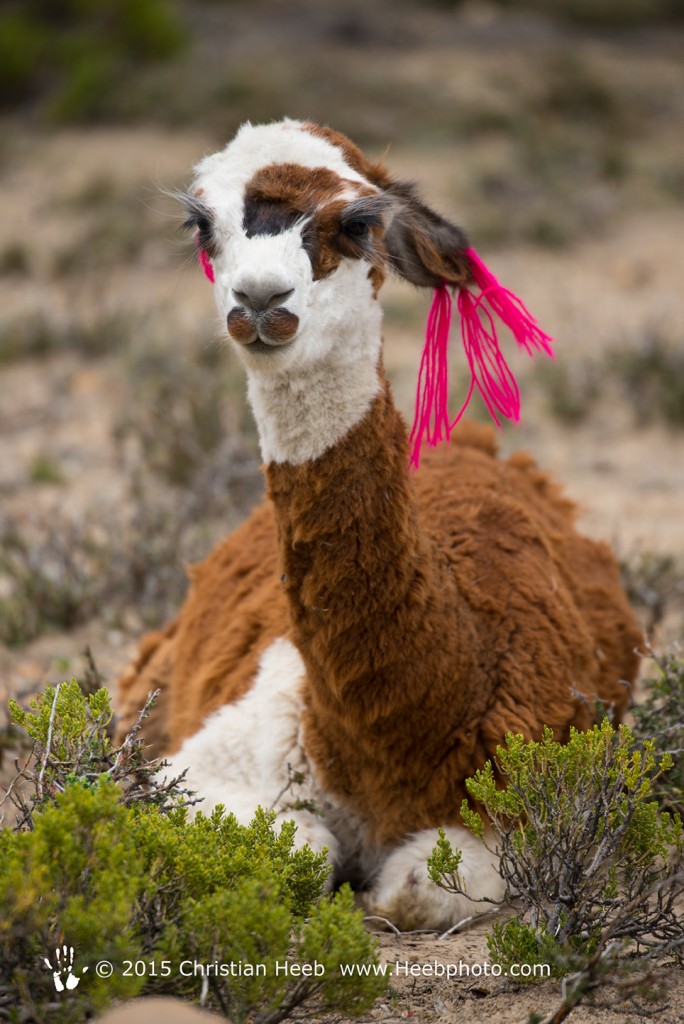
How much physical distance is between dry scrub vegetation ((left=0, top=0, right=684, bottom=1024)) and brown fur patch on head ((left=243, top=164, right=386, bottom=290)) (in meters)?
0.57

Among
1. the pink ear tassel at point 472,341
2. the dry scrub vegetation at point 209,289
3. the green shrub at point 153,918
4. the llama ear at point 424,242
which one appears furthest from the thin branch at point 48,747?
the llama ear at point 424,242

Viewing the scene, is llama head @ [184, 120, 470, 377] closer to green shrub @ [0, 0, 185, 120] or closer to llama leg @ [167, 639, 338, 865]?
llama leg @ [167, 639, 338, 865]

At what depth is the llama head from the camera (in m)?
Answer: 2.97

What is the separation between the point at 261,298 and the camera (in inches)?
115

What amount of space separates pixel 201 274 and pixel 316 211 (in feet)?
32.1

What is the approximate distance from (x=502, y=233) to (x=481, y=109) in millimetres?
6496

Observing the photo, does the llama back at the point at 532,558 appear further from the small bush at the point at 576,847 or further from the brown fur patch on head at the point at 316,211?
the brown fur patch on head at the point at 316,211

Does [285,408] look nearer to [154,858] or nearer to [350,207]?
[350,207]

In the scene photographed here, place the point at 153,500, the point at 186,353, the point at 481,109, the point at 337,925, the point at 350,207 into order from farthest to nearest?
1. the point at 481,109
2. the point at 186,353
3. the point at 153,500
4. the point at 350,207
5. the point at 337,925

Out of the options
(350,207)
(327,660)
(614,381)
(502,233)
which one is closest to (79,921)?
(327,660)

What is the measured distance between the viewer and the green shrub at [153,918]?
2.28 metres

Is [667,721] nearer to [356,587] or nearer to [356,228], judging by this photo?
[356,587]

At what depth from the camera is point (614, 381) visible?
29.3 feet

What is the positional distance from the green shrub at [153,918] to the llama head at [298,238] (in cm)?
113
